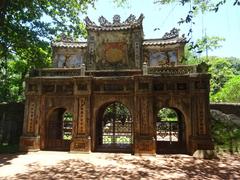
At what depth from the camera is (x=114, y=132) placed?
14.9m

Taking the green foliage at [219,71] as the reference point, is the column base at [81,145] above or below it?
below

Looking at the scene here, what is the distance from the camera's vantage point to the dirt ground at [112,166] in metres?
8.53

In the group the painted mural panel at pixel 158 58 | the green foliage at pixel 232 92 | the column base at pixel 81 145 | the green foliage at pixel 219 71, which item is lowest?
the column base at pixel 81 145

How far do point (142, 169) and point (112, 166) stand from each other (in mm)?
1228

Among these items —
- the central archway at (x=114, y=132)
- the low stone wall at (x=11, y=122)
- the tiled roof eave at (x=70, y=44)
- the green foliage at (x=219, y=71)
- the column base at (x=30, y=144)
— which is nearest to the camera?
the column base at (x=30, y=144)

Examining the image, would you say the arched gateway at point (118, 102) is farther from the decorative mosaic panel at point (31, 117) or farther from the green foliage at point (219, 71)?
the green foliage at point (219, 71)

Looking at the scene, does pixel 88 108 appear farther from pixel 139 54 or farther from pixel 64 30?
pixel 139 54

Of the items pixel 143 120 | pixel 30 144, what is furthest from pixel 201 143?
pixel 30 144

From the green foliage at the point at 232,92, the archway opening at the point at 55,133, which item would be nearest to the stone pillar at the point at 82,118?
the archway opening at the point at 55,133

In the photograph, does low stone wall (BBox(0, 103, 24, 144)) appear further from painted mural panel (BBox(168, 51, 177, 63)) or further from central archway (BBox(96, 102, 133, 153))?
painted mural panel (BBox(168, 51, 177, 63))

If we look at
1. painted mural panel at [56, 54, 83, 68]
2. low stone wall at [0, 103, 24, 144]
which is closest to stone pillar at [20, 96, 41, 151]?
low stone wall at [0, 103, 24, 144]

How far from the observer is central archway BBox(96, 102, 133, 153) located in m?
14.0

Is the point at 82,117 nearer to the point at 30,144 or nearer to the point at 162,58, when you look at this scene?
the point at 30,144

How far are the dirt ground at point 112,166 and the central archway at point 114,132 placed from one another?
1694mm
